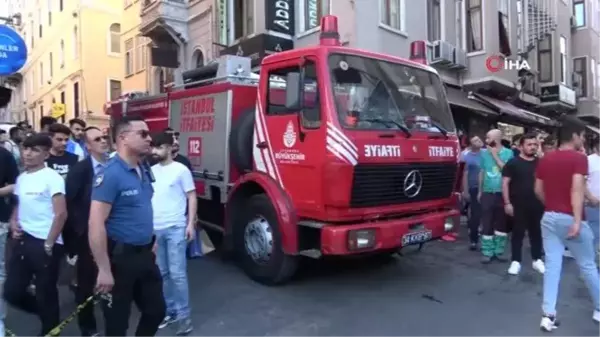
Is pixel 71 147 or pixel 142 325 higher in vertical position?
pixel 71 147

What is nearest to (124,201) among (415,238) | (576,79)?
(415,238)

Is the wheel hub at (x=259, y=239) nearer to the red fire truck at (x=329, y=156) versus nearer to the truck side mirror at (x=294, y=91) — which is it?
the red fire truck at (x=329, y=156)

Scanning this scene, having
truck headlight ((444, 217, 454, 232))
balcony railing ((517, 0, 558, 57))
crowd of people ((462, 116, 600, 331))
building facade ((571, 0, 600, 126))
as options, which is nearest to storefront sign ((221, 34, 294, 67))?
crowd of people ((462, 116, 600, 331))

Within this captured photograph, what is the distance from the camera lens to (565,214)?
185 inches

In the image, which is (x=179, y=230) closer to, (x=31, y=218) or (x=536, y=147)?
(x=31, y=218)

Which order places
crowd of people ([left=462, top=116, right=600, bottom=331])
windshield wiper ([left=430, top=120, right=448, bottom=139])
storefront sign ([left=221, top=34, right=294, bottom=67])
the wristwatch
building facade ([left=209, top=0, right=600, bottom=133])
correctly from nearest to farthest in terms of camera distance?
the wristwatch → crowd of people ([left=462, top=116, right=600, bottom=331]) → windshield wiper ([left=430, top=120, right=448, bottom=139]) → building facade ([left=209, top=0, right=600, bottom=133]) → storefront sign ([left=221, top=34, right=294, bottom=67])

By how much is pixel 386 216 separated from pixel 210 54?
1375 cm

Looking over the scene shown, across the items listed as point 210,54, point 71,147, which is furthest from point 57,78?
point 71,147

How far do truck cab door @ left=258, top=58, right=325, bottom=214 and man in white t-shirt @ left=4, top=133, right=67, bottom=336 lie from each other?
7.66 feet

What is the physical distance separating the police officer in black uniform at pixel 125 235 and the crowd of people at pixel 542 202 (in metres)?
3.24

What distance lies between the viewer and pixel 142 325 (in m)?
3.69

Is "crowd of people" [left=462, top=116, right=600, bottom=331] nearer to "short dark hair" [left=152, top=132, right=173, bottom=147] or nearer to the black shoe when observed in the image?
the black shoe

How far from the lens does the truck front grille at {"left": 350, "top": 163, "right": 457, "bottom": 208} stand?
561cm

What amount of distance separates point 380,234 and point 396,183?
0.58m
